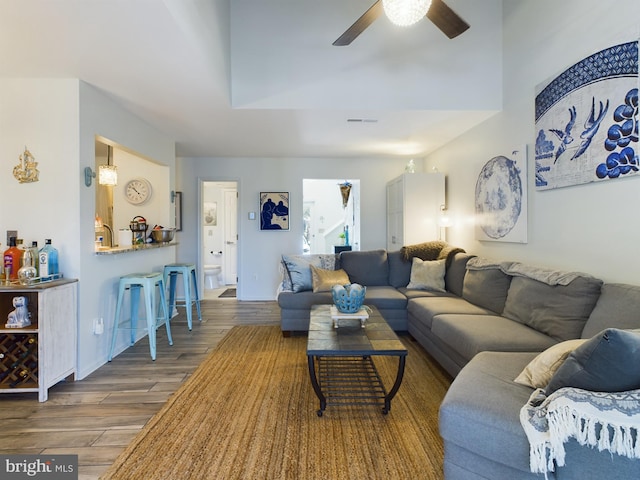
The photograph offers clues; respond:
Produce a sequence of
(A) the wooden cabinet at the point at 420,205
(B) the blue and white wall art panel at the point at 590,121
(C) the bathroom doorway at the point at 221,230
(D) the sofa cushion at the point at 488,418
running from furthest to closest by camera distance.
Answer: (C) the bathroom doorway at the point at 221,230
(A) the wooden cabinet at the point at 420,205
(B) the blue and white wall art panel at the point at 590,121
(D) the sofa cushion at the point at 488,418

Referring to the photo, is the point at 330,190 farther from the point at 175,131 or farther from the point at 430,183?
the point at 175,131

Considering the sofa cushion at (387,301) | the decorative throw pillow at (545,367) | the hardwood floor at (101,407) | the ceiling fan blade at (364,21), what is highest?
the ceiling fan blade at (364,21)

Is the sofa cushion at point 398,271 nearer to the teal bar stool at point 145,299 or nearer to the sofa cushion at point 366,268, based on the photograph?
the sofa cushion at point 366,268

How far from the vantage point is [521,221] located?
291cm

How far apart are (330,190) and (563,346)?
23.5 feet

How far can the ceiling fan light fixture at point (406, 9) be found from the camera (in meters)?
1.80

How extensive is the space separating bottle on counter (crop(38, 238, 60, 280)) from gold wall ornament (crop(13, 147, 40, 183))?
516 mm

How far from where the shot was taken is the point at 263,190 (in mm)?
5402

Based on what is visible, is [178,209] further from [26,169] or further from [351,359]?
[351,359]

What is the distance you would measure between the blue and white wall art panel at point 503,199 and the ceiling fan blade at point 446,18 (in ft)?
4.33

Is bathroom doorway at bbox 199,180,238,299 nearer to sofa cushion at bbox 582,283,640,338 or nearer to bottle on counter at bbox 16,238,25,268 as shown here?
bottle on counter at bbox 16,238,25,268

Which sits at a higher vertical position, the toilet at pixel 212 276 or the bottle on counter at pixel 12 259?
the bottle on counter at pixel 12 259

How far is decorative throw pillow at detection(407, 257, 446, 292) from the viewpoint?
146 inches

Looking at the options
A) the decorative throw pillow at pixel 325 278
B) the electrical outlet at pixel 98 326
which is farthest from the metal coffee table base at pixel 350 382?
the electrical outlet at pixel 98 326
